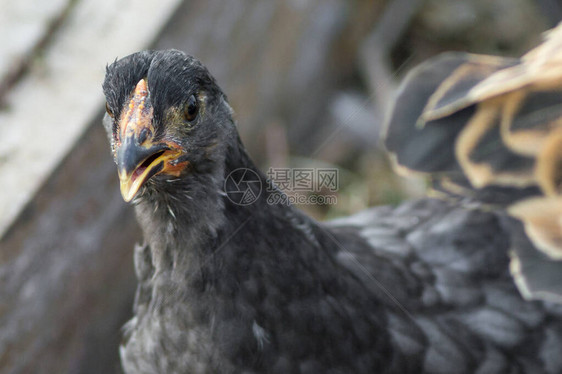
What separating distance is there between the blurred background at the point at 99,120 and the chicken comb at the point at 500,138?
37.0 inches

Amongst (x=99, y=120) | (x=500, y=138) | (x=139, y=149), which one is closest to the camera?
(x=139, y=149)

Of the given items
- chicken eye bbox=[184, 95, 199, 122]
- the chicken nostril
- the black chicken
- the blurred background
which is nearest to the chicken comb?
the black chicken

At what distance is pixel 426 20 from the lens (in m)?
3.60

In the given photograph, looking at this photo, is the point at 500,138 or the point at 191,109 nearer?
the point at 191,109

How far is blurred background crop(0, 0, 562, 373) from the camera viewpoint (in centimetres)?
205

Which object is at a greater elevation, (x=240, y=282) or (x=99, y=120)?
(x=99, y=120)

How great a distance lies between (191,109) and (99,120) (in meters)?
0.81

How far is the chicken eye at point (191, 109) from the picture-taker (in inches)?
57.6

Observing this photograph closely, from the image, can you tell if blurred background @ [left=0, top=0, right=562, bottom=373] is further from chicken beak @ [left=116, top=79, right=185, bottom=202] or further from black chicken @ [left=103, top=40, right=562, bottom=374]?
chicken beak @ [left=116, top=79, right=185, bottom=202]

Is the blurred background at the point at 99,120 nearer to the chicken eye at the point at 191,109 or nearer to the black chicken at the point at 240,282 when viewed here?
the black chicken at the point at 240,282

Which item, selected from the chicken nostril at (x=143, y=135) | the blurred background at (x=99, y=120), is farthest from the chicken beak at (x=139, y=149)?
the blurred background at (x=99, y=120)

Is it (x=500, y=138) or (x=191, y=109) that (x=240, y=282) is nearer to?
(x=191, y=109)

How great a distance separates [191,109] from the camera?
1474mm

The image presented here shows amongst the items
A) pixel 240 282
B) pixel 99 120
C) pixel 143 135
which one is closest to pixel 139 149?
pixel 143 135
